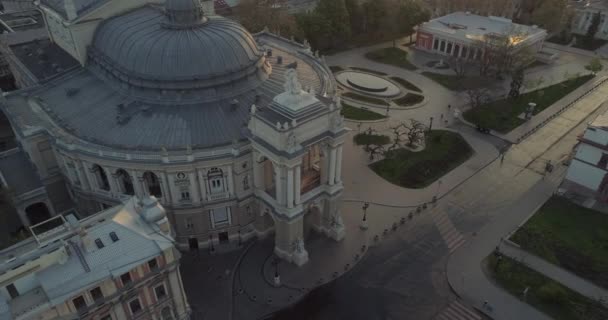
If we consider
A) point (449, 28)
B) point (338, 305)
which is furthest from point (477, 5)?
point (338, 305)

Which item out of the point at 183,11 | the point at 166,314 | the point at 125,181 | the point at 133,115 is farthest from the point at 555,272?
the point at 183,11

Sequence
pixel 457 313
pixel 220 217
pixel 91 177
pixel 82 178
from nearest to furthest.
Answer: pixel 457 313 → pixel 91 177 → pixel 82 178 → pixel 220 217

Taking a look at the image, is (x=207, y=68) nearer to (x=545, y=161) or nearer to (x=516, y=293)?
(x=516, y=293)

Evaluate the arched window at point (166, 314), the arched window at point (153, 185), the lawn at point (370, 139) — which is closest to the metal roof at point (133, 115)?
the arched window at point (153, 185)

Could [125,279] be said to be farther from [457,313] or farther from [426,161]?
[426,161]

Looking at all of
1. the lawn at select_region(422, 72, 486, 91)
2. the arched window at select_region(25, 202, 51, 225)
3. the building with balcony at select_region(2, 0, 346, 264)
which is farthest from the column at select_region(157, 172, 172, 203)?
the lawn at select_region(422, 72, 486, 91)

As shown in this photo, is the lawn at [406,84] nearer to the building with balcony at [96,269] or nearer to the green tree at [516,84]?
the green tree at [516,84]
